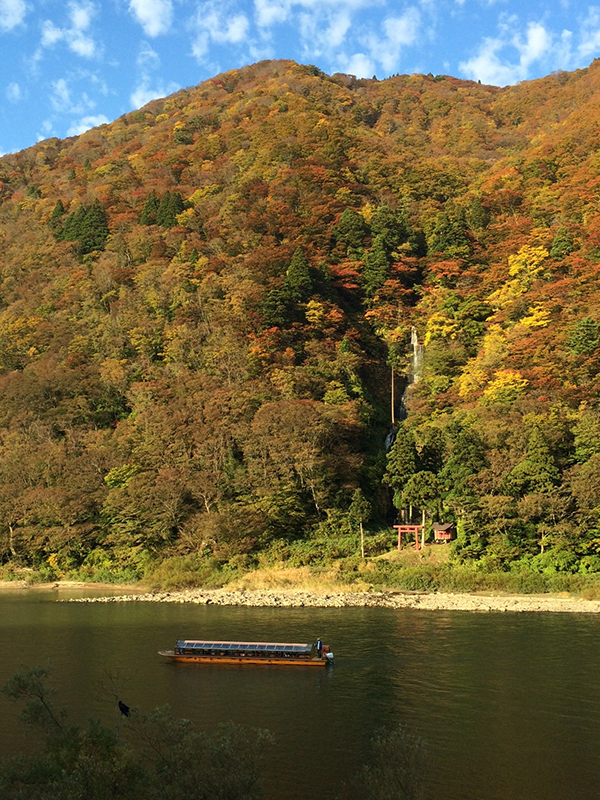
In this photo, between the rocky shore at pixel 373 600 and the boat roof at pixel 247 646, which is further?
the rocky shore at pixel 373 600

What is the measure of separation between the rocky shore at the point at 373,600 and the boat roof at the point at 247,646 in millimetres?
11399

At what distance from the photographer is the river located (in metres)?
19.2

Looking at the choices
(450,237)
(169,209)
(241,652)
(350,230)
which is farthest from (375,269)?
(241,652)

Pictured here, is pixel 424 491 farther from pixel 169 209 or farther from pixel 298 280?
pixel 169 209

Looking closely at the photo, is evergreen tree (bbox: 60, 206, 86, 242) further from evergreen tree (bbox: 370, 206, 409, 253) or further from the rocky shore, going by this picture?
the rocky shore

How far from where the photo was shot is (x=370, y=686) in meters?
26.3

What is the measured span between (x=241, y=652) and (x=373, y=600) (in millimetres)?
13281

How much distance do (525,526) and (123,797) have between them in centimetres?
3718

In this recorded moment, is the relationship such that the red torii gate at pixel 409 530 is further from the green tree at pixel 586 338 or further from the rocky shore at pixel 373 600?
the green tree at pixel 586 338

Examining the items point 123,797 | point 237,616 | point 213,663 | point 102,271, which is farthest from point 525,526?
point 102,271

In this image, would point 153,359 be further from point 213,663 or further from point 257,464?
point 213,663

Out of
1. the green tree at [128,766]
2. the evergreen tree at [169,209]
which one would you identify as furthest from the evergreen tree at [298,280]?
the green tree at [128,766]

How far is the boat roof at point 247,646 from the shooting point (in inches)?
1177

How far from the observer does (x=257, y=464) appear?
56938mm
